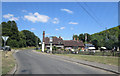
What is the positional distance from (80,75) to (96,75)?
118cm

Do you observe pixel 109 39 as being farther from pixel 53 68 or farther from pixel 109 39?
pixel 53 68

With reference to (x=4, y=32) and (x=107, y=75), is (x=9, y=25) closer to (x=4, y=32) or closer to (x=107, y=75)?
(x=4, y=32)

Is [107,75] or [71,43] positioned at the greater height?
[71,43]

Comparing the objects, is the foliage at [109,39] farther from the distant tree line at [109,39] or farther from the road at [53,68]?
the road at [53,68]

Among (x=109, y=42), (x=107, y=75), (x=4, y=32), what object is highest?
(x=4, y=32)

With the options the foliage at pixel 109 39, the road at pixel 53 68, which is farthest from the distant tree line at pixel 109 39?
the road at pixel 53 68

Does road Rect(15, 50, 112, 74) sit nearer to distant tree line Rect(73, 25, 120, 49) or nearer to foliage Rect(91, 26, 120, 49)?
distant tree line Rect(73, 25, 120, 49)

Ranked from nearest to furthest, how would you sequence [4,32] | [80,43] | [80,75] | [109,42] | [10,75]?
[10,75]
[80,75]
[109,42]
[4,32]
[80,43]

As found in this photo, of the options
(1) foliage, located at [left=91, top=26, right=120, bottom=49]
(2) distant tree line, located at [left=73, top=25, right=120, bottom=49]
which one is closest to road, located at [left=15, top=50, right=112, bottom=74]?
(2) distant tree line, located at [left=73, top=25, right=120, bottom=49]

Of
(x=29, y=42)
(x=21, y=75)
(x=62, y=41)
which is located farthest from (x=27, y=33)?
(x=21, y=75)

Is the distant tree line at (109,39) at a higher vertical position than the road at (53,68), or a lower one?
higher

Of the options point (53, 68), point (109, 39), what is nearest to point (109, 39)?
point (109, 39)

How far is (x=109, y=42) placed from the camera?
45.3 meters

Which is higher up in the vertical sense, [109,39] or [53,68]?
[109,39]
